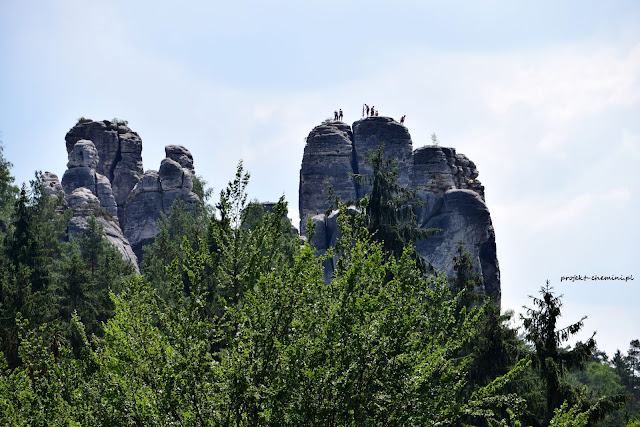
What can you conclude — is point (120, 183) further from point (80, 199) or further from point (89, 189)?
point (80, 199)

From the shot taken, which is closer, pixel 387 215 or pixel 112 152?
pixel 387 215

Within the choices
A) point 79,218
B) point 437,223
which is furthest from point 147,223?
point 437,223

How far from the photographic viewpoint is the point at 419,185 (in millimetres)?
65938

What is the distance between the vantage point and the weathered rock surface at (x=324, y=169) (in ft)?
233

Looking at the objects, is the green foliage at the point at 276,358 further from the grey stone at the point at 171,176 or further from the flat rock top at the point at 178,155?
the flat rock top at the point at 178,155

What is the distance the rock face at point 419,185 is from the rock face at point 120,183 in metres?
14.5

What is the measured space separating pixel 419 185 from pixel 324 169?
10451 mm

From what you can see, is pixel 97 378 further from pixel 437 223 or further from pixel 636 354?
pixel 636 354

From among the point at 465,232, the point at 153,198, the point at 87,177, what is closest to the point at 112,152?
the point at 87,177

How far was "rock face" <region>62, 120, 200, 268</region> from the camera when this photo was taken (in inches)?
2980

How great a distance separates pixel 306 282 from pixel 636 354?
82.8 m

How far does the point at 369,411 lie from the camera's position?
10.6 meters

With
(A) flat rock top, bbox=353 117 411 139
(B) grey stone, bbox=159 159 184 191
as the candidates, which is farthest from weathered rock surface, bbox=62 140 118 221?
(A) flat rock top, bbox=353 117 411 139

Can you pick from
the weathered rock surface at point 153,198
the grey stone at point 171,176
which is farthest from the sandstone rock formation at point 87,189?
the grey stone at point 171,176
